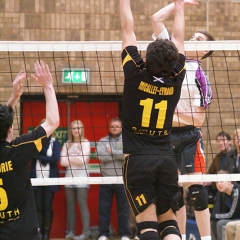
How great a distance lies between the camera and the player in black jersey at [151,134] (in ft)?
18.8

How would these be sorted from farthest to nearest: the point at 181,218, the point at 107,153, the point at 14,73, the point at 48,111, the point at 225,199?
the point at 14,73
the point at 107,153
the point at 225,199
the point at 181,218
the point at 48,111

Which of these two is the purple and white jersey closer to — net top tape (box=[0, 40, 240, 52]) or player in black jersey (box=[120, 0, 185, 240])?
net top tape (box=[0, 40, 240, 52])

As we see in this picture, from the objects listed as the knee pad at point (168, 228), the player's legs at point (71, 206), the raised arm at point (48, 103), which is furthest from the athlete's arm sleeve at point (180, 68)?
the player's legs at point (71, 206)

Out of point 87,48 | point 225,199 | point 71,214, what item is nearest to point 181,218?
point 87,48

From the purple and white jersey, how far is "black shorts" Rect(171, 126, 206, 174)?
0.12 metres

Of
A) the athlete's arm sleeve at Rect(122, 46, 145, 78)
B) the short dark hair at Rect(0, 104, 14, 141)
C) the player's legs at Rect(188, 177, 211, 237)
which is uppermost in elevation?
the athlete's arm sleeve at Rect(122, 46, 145, 78)

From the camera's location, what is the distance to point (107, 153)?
11.5 metres

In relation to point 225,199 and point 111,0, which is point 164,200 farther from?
point 111,0

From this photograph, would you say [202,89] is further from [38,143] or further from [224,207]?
[224,207]

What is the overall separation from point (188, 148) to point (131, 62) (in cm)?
198

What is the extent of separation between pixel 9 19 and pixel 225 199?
541cm

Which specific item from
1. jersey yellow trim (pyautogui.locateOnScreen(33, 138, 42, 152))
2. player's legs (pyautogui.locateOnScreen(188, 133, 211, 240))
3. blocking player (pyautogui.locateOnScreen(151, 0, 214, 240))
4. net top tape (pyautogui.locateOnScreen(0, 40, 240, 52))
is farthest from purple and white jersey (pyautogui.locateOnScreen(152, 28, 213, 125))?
jersey yellow trim (pyautogui.locateOnScreen(33, 138, 42, 152))

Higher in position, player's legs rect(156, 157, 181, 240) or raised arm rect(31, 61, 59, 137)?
raised arm rect(31, 61, 59, 137)

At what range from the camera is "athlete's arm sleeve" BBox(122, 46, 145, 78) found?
5.77m
